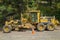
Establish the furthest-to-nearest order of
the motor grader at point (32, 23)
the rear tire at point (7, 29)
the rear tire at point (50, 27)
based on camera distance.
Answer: the rear tire at point (50, 27), the motor grader at point (32, 23), the rear tire at point (7, 29)

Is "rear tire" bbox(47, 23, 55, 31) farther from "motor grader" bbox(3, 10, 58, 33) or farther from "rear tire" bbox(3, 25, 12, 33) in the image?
"rear tire" bbox(3, 25, 12, 33)

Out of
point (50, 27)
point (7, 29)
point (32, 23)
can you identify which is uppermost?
point (32, 23)

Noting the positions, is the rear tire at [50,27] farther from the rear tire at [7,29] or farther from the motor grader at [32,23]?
the rear tire at [7,29]

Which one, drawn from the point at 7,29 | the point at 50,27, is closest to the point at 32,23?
the point at 50,27

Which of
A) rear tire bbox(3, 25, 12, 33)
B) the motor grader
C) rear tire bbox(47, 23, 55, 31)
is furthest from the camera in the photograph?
rear tire bbox(47, 23, 55, 31)

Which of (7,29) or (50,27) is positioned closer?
(7,29)

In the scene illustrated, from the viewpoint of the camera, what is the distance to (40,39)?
13562 millimetres

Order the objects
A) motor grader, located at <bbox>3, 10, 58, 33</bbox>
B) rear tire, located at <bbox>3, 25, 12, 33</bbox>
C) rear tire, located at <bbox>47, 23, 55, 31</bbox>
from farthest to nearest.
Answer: rear tire, located at <bbox>47, 23, 55, 31</bbox> → motor grader, located at <bbox>3, 10, 58, 33</bbox> → rear tire, located at <bbox>3, 25, 12, 33</bbox>

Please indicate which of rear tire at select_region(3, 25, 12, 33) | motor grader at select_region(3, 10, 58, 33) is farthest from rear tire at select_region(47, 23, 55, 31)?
rear tire at select_region(3, 25, 12, 33)

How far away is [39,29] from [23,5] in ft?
9.52

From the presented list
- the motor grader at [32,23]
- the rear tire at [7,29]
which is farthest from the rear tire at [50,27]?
the rear tire at [7,29]

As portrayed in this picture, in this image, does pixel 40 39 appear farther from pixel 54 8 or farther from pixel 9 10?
pixel 54 8

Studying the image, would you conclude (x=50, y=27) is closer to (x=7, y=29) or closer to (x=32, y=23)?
(x=32, y=23)

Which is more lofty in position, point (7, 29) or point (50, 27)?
point (7, 29)
